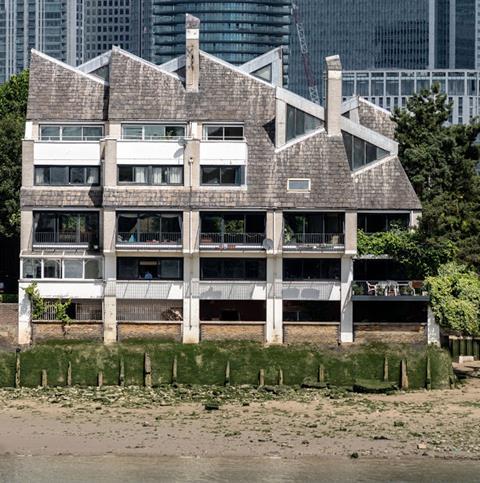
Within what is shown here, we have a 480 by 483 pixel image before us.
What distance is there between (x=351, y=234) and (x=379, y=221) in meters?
3.55

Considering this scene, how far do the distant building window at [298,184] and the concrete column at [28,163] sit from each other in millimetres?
18939

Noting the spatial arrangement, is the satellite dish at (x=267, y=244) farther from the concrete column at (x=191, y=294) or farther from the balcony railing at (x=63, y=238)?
the balcony railing at (x=63, y=238)

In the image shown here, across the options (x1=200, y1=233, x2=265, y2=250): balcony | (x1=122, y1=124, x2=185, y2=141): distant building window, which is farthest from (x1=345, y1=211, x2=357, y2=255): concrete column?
(x1=122, y1=124, x2=185, y2=141): distant building window

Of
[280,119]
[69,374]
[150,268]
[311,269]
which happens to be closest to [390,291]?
[311,269]

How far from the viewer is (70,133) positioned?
358ft

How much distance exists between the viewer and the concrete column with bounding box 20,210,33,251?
4230 inches

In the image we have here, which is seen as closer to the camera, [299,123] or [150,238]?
[150,238]

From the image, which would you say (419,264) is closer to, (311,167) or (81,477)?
(311,167)

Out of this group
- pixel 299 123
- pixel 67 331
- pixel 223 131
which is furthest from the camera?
pixel 223 131

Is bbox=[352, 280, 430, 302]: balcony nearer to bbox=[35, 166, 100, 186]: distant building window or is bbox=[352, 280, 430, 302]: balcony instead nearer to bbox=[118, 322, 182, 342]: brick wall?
bbox=[118, 322, 182, 342]: brick wall

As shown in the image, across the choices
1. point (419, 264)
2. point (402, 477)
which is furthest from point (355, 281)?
point (402, 477)

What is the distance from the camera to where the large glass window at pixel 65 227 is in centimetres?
10794

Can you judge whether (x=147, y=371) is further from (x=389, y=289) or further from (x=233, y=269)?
(x=389, y=289)

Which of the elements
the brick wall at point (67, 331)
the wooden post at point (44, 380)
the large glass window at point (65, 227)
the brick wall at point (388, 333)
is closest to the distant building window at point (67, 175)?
the large glass window at point (65, 227)
